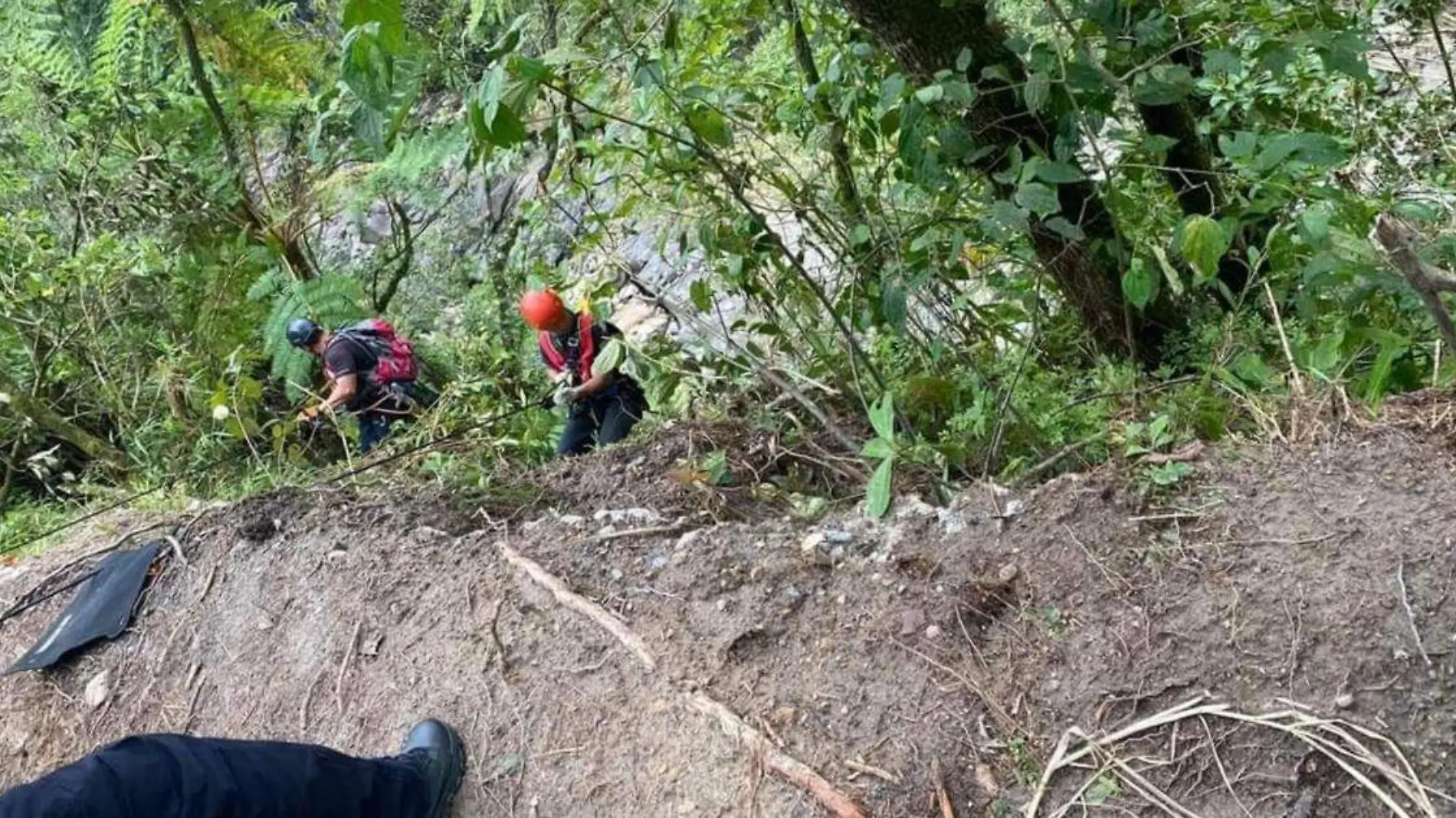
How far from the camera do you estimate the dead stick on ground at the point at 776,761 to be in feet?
7.49

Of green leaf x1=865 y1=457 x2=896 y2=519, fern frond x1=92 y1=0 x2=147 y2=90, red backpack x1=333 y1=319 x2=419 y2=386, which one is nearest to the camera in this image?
green leaf x1=865 y1=457 x2=896 y2=519

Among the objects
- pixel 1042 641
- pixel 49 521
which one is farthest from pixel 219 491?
pixel 1042 641

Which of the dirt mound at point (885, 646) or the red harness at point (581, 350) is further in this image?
the red harness at point (581, 350)

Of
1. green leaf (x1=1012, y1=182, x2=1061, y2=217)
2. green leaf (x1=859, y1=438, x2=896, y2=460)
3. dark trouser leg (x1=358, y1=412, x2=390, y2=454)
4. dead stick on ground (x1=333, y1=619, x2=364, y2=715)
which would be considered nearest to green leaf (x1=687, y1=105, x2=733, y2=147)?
green leaf (x1=1012, y1=182, x2=1061, y2=217)

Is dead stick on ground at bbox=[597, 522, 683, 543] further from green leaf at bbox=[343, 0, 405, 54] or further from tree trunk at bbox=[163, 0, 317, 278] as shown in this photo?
tree trunk at bbox=[163, 0, 317, 278]

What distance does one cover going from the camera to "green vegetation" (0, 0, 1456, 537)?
2809 millimetres

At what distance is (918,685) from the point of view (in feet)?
8.03

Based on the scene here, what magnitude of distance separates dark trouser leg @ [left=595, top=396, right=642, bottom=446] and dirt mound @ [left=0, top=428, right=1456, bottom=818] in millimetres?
1888

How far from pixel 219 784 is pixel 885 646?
1.64 meters

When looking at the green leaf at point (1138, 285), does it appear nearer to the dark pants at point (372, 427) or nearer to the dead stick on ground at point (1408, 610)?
the dead stick on ground at point (1408, 610)

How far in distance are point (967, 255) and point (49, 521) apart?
568cm

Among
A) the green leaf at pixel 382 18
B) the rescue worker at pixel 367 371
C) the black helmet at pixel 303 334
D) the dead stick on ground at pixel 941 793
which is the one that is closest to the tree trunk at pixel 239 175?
the black helmet at pixel 303 334

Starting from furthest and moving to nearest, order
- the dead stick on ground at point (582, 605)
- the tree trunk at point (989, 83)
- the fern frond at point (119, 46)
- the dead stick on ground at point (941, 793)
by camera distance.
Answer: the fern frond at point (119, 46) → the tree trunk at point (989, 83) → the dead stick on ground at point (582, 605) → the dead stick on ground at point (941, 793)

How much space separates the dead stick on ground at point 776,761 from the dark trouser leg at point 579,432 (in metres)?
3.28
